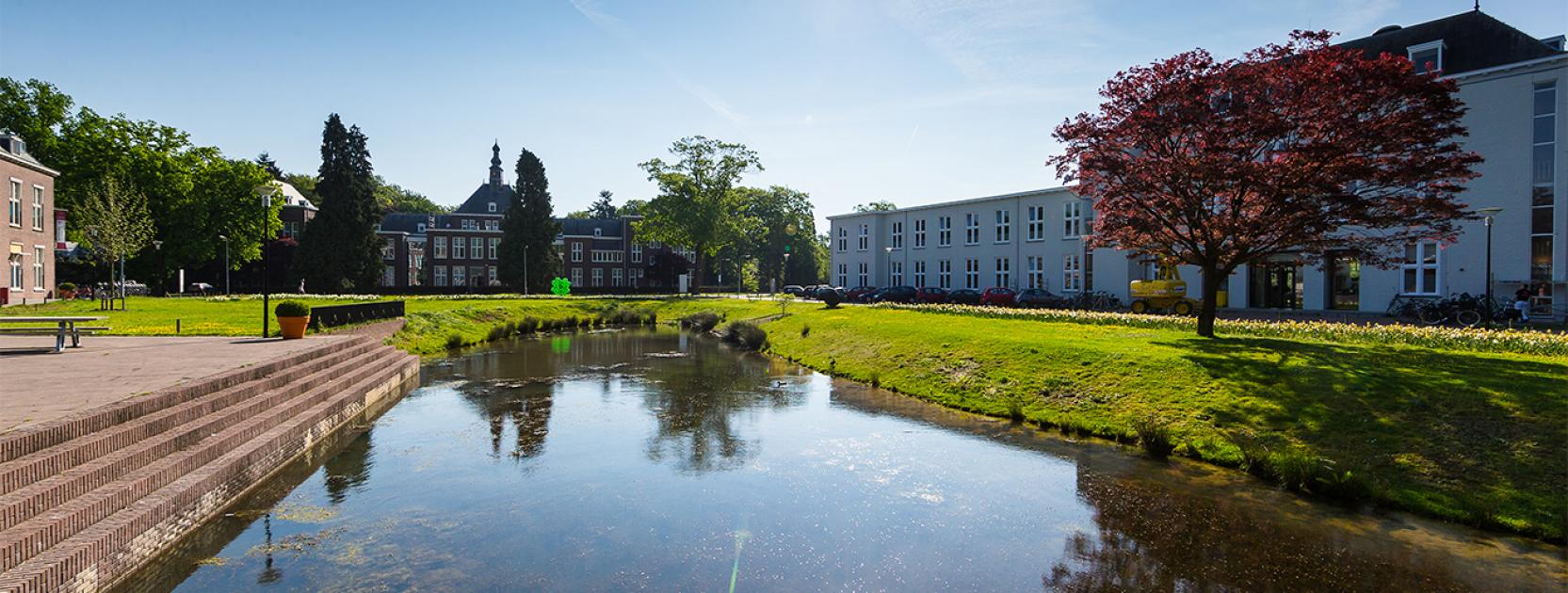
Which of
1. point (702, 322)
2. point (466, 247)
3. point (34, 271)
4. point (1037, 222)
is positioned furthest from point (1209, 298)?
point (466, 247)

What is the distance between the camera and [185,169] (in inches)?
1929

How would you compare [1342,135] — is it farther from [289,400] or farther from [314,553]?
[289,400]

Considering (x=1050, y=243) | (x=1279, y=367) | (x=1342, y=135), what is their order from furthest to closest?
(x=1050, y=243), (x=1342, y=135), (x=1279, y=367)

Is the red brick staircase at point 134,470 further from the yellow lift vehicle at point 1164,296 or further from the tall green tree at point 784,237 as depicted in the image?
the tall green tree at point 784,237

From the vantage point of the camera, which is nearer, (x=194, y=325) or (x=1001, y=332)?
(x=1001, y=332)

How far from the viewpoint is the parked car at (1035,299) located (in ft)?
117

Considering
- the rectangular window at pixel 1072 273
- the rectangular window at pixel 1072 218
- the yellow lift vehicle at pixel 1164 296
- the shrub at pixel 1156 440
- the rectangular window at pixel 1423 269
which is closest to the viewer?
the shrub at pixel 1156 440

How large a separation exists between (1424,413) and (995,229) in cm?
3940

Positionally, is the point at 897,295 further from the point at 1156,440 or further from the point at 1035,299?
the point at 1156,440

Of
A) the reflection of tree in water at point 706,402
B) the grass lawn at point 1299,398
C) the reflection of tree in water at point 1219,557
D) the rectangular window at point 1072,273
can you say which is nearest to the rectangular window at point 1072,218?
the rectangular window at point 1072,273

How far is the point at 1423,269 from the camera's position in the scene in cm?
2919

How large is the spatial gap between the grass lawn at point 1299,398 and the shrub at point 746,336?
761 cm

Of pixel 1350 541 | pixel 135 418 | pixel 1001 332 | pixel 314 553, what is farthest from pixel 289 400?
pixel 1001 332

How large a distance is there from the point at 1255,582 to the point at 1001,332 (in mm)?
13469
